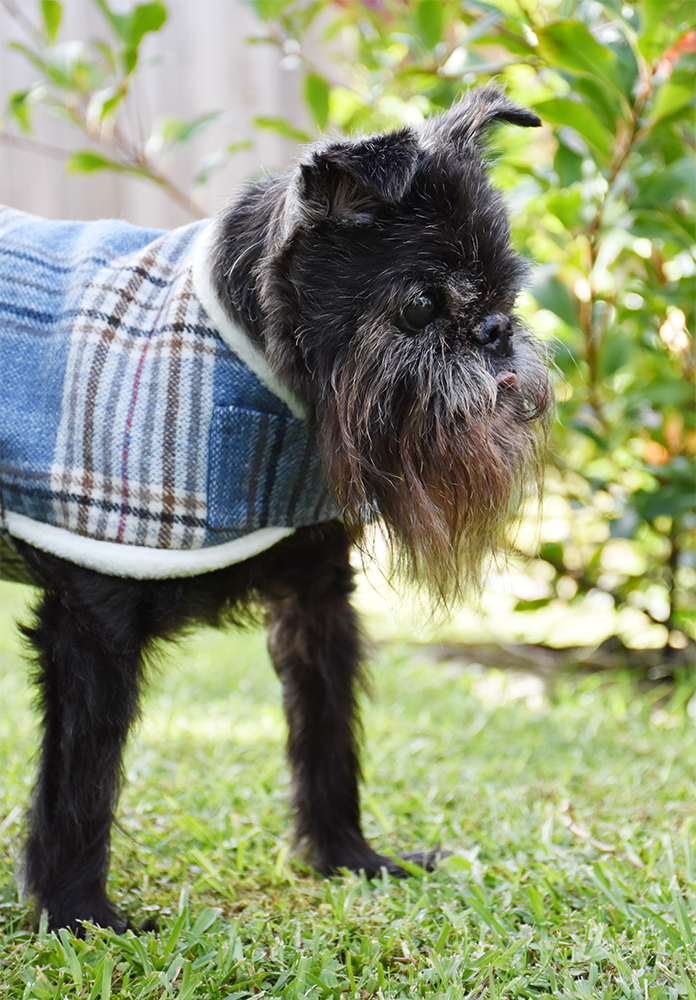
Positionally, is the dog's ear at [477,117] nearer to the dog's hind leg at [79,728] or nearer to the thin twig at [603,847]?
the dog's hind leg at [79,728]

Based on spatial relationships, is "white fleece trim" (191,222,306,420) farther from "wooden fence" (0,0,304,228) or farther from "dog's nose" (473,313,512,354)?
"wooden fence" (0,0,304,228)

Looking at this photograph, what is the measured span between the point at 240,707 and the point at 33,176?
4.58m

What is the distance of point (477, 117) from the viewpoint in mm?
1685

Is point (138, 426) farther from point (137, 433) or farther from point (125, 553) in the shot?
point (125, 553)

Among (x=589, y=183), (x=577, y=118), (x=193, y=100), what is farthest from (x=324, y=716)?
(x=193, y=100)

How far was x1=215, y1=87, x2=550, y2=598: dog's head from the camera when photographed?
5.08 feet

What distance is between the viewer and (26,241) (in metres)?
1.79

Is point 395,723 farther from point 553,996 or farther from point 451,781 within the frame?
point 553,996

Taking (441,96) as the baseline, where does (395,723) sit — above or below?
below

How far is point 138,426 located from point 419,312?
548mm

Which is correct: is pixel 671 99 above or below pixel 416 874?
above

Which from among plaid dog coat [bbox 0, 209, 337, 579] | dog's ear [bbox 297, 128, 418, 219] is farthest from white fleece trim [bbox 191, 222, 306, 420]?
dog's ear [bbox 297, 128, 418, 219]

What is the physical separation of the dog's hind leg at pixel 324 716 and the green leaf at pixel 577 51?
154 cm

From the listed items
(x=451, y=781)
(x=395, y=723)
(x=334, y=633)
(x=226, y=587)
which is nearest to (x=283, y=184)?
(x=226, y=587)
